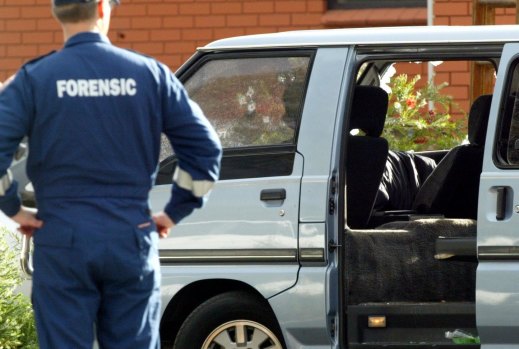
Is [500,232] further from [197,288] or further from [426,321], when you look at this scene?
[197,288]

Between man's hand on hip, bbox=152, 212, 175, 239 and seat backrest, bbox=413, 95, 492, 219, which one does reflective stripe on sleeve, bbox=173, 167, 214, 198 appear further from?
seat backrest, bbox=413, 95, 492, 219

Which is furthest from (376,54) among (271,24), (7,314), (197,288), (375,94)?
(271,24)

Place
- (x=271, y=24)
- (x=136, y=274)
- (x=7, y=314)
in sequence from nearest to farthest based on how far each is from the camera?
(x=136, y=274)
(x=7, y=314)
(x=271, y=24)

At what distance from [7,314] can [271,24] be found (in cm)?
721

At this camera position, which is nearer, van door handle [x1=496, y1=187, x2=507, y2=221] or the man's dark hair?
the man's dark hair

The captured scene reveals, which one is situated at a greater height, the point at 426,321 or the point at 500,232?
the point at 500,232

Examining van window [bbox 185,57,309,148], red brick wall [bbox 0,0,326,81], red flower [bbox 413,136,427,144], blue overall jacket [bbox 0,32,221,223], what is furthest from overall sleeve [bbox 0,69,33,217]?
red brick wall [bbox 0,0,326,81]

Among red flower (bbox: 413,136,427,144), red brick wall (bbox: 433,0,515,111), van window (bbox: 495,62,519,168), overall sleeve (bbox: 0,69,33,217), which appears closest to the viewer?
overall sleeve (bbox: 0,69,33,217)

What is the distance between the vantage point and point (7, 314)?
6.30 m

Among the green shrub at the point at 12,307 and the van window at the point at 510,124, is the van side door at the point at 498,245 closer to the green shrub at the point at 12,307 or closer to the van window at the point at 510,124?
the van window at the point at 510,124

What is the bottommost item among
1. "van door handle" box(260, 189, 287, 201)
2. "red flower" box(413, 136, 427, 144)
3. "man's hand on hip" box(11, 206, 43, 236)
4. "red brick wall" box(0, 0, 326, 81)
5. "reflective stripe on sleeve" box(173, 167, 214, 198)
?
"red flower" box(413, 136, 427, 144)

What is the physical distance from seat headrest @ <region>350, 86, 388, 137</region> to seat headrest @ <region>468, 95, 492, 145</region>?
0.38 m

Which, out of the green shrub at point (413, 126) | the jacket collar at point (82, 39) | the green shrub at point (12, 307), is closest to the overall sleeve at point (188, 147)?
the jacket collar at point (82, 39)

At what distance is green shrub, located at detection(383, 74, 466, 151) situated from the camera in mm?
9000
